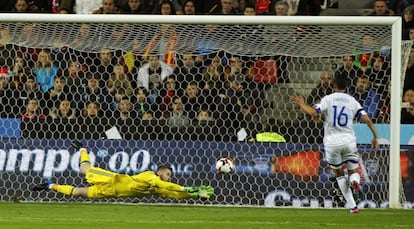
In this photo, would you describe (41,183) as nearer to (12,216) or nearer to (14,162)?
(14,162)

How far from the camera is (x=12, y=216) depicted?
11.6 metres

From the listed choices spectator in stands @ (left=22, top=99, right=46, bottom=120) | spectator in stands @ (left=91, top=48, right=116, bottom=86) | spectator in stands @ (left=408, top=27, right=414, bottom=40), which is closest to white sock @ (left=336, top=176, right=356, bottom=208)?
spectator in stands @ (left=408, top=27, right=414, bottom=40)

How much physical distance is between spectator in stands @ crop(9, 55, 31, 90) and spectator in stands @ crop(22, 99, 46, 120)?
303 millimetres

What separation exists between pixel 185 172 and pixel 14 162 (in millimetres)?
2275

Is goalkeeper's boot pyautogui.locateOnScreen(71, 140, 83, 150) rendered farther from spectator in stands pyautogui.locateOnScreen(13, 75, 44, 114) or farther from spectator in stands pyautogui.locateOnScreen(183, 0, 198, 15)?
spectator in stands pyautogui.locateOnScreen(183, 0, 198, 15)

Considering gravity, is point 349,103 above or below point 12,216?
above

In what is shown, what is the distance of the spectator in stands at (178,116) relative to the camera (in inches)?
568

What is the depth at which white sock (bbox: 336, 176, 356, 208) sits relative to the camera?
42.4ft

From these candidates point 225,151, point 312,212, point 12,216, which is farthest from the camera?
point 225,151

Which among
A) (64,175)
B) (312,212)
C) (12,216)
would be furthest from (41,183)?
(312,212)

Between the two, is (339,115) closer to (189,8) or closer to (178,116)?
(178,116)

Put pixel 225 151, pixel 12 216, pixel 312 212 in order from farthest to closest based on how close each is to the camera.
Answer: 1. pixel 225 151
2. pixel 312 212
3. pixel 12 216

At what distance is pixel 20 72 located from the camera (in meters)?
14.8

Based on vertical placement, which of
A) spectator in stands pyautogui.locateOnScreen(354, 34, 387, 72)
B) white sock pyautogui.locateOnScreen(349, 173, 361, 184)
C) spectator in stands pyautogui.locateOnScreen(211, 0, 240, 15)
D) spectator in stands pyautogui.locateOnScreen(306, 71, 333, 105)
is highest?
spectator in stands pyautogui.locateOnScreen(211, 0, 240, 15)
